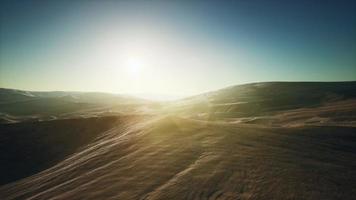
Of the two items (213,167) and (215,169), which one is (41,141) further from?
(215,169)

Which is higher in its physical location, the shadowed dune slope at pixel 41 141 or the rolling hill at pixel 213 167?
the rolling hill at pixel 213 167

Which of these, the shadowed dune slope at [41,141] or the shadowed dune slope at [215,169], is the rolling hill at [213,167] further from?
the shadowed dune slope at [41,141]

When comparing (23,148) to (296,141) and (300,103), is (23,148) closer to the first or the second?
(296,141)

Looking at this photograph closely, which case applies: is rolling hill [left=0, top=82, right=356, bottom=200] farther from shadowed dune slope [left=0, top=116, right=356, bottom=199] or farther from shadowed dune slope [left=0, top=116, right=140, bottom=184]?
shadowed dune slope [left=0, top=116, right=140, bottom=184]

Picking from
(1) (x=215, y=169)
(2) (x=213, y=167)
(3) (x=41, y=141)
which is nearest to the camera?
(1) (x=215, y=169)

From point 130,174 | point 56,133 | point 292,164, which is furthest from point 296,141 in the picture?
point 56,133

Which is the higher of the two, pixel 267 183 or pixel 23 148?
pixel 267 183

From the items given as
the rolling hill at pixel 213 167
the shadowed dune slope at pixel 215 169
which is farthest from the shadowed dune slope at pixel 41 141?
the shadowed dune slope at pixel 215 169

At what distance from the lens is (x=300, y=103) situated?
84.0 metres

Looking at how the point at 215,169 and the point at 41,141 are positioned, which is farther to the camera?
the point at 41,141

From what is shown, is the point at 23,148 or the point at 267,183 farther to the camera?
the point at 23,148

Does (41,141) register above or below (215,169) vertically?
below

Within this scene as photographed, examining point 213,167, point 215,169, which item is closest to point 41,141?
point 213,167

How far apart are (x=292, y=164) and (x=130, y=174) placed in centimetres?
890
